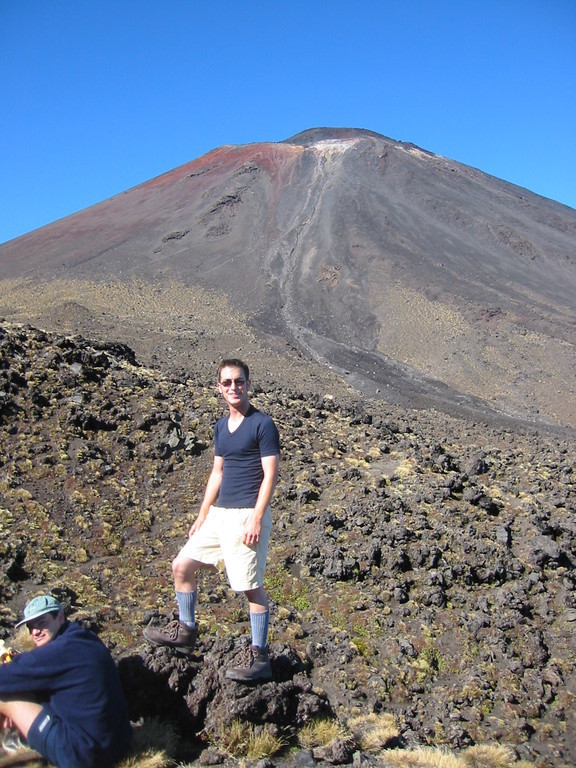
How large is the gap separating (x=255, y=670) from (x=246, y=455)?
145 centimetres

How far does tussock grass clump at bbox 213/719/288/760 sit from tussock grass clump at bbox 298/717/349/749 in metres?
0.20

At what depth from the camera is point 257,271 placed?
4831 cm

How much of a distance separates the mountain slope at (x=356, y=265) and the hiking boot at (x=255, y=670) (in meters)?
22.5

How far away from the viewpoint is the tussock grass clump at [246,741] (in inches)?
164

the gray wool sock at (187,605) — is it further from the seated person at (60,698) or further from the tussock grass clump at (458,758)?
the tussock grass clump at (458,758)

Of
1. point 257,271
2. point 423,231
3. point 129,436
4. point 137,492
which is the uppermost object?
point 423,231

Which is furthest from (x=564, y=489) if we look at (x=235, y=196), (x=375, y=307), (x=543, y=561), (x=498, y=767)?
(x=235, y=196)

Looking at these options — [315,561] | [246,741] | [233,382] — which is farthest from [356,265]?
[246,741]

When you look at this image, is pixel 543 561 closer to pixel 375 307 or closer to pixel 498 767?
pixel 498 767

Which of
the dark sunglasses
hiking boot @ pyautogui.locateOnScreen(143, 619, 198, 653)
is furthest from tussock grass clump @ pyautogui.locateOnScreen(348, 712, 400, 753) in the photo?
the dark sunglasses

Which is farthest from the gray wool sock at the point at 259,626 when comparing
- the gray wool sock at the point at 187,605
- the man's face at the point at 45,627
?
the man's face at the point at 45,627

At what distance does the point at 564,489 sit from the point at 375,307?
33.2 meters

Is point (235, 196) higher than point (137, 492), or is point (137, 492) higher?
point (235, 196)

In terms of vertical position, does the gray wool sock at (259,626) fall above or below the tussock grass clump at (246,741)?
above
